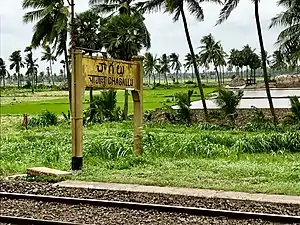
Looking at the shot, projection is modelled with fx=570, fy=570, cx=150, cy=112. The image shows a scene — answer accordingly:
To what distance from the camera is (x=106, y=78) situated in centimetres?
1237

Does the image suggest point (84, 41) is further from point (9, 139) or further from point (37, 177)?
point (37, 177)

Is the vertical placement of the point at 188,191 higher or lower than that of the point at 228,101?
lower

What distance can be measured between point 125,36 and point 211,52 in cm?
4515

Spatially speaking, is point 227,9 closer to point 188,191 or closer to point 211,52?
point 188,191

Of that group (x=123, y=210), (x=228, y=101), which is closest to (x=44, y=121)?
(x=228, y=101)

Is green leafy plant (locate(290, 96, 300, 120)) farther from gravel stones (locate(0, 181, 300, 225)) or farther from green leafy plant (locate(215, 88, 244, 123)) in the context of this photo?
gravel stones (locate(0, 181, 300, 225))

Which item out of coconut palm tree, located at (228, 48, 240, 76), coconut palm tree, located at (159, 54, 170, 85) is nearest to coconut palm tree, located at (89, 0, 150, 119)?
coconut palm tree, located at (228, 48, 240, 76)

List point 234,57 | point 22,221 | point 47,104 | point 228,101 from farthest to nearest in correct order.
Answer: point 234,57, point 47,104, point 228,101, point 22,221

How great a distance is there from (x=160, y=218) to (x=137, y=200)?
1.30 metres

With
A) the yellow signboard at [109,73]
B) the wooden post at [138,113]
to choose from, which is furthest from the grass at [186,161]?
the yellow signboard at [109,73]

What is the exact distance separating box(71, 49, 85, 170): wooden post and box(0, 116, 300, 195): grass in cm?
36

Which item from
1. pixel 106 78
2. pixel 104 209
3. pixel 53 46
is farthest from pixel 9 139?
pixel 53 46

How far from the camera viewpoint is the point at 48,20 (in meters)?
29.3

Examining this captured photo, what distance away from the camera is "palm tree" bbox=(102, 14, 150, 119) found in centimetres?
2731
